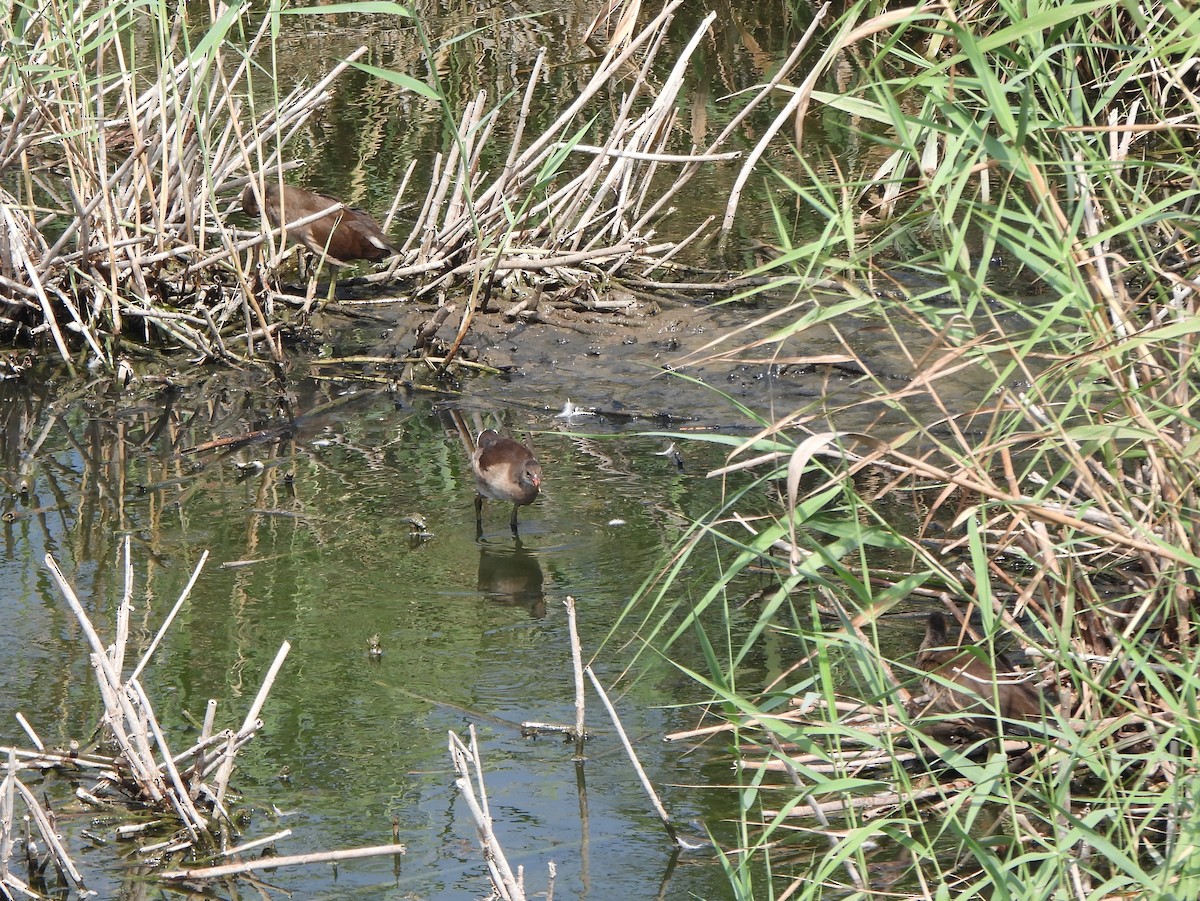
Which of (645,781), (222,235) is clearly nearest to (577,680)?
(645,781)

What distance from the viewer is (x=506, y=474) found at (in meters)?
6.15

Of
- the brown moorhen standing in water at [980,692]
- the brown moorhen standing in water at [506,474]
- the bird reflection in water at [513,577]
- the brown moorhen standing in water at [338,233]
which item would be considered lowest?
the bird reflection in water at [513,577]

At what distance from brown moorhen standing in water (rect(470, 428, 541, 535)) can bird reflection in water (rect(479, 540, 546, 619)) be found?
0.19 meters

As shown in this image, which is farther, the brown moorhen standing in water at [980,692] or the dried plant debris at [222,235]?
the dried plant debris at [222,235]

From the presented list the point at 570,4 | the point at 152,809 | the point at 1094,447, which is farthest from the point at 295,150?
the point at 1094,447

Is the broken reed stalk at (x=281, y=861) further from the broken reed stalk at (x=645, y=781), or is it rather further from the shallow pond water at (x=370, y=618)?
the broken reed stalk at (x=645, y=781)

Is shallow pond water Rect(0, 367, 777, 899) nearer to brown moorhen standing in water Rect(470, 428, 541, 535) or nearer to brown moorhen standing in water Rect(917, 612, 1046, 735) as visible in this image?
brown moorhen standing in water Rect(470, 428, 541, 535)

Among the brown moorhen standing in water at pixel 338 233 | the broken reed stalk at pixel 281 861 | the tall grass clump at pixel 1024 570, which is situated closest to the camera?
the tall grass clump at pixel 1024 570

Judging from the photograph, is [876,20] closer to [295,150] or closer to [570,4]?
[295,150]

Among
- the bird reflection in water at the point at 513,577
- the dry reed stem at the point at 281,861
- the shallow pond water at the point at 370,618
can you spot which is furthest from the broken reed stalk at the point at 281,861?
the bird reflection in water at the point at 513,577

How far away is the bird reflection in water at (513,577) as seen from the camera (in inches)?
225

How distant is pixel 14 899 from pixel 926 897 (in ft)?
7.19

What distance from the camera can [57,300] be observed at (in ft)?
26.2

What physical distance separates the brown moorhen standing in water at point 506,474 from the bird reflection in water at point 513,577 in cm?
19
